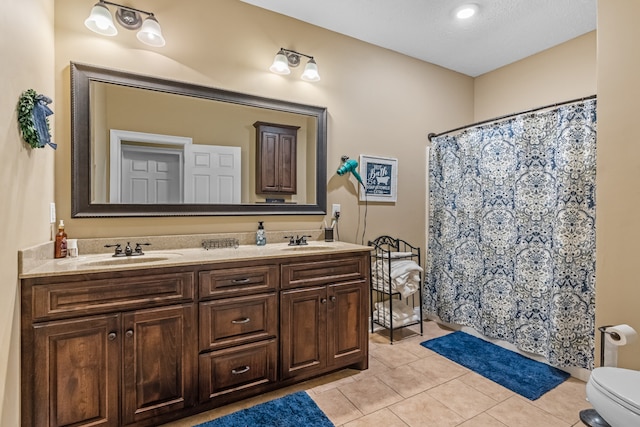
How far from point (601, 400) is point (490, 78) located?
3356 millimetres

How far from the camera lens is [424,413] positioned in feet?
5.82

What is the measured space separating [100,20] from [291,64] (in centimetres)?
129

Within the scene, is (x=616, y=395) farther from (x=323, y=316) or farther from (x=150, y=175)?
(x=150, y=175)

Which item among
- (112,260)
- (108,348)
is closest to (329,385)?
(108,348)

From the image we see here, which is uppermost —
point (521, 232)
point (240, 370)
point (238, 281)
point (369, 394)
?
point (521, 232)

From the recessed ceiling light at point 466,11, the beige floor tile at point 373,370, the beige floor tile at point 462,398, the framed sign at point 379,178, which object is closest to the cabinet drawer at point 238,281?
the beige floor tile at point 373,370

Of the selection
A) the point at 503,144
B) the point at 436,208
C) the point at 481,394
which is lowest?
the point at 481,394

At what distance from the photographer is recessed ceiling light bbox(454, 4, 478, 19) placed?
2398 mm

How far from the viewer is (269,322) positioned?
1879 millimetres

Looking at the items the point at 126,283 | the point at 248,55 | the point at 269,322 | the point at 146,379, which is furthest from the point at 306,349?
the point at 248,55

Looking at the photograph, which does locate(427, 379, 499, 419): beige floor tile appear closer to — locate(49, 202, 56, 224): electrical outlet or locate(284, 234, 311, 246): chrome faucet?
locate(284, 234, 311, 246): chrome faucet

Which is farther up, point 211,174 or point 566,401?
point 211,174

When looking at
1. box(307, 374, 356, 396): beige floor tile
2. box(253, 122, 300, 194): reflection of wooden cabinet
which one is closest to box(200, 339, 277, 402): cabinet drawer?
box(307, 374, 356, 396): beige floor tile

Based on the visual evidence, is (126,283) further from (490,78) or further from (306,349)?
(490,78)
